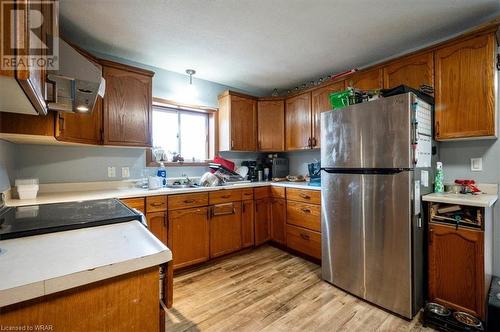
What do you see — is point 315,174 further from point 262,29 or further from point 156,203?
point 156,203

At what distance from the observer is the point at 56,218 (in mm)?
1103

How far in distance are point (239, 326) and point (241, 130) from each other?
237 centimetres

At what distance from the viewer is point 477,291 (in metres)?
1.58

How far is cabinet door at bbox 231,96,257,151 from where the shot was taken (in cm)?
325

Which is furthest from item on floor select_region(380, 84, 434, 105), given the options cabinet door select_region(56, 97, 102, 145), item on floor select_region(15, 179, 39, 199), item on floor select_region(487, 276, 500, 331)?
item on floor select_region(15, 179, 39, 199)

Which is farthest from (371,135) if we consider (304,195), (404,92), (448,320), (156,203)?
(156,203)

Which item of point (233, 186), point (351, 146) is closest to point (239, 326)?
point (233, 186)

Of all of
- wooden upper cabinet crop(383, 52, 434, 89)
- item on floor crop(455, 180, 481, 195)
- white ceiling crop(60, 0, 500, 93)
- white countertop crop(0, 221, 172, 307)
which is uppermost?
white ceiling crop(60, 0, 500, 93)

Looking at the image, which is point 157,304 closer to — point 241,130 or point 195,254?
point 195,254

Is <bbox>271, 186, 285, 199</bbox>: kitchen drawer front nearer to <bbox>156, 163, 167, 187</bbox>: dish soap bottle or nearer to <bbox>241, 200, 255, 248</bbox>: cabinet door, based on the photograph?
<bbox>241, 200, 255, 248</bbox>: cabinet door

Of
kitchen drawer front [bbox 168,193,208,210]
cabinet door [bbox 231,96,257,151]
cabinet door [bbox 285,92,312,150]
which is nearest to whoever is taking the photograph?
kitchen drawer front [bbox 168,193,208,210]

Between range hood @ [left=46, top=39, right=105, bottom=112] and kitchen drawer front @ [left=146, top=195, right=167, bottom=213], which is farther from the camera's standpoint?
kitchen drawer front @ [left=146, top=195, right=167, bottom=213]

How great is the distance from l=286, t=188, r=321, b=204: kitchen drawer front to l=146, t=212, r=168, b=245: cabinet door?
1.48m

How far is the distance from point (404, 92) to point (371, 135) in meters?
0.38
